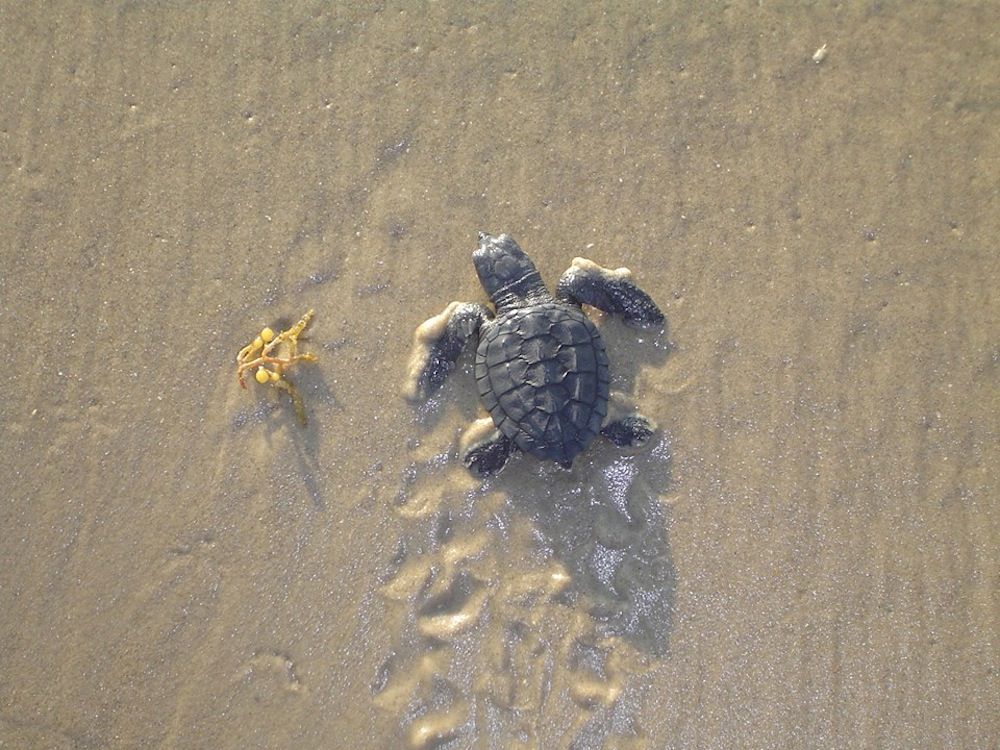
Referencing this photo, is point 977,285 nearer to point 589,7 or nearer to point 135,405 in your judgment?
point 589,7

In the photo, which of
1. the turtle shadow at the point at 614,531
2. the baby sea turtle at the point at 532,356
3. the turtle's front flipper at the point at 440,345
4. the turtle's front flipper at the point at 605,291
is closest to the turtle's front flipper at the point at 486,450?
the baby sea turtle at the point at 532,356

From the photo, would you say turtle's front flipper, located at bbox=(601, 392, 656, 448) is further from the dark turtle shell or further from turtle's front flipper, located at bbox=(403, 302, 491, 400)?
turtle's front flipper, located at bbox=(403, 302, 491, 400)

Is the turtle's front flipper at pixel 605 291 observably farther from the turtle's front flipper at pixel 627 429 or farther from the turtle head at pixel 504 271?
the turtle's front flipper at pixel 627 429

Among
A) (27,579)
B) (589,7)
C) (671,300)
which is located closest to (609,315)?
(671,300)

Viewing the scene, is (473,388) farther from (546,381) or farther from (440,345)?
(546,381)

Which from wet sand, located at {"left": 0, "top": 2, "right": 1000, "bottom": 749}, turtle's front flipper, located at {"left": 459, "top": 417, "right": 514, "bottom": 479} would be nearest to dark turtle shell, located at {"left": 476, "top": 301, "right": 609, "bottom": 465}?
turtle's front flipper, located at {"left": 459, "top": 417, "right": 514, "bottom": 479}

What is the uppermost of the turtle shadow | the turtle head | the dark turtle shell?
the turtle head

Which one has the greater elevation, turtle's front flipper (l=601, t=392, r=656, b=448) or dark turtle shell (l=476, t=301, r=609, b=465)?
dark turtle shell (l=476, t=301, r=609, b=465)
